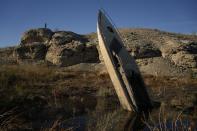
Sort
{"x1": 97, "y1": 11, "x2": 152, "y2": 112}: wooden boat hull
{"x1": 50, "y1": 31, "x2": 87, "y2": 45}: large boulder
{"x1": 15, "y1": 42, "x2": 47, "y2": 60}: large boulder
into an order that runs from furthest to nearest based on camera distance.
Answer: {"x1": 15, "y1": 42, "x2": 47, "y2": 60}: large boulder
{"x1": 50, "y1": 31, "x2": 87, "y2": 45}: large boulder
{"x1": 97, "y1": 11, "x2": 152, "y2": 112}: wooden boat hull

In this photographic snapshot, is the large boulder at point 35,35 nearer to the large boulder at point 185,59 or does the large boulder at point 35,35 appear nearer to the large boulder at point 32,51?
Result: the large boulder at point 32,51

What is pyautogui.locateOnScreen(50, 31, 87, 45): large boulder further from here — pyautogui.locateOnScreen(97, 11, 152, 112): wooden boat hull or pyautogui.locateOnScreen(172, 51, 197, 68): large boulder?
pyautogui.locateOnScreen(97, 11, 152, 112): wooden boat hull

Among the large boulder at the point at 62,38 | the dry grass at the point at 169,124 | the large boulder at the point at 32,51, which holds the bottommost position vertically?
the dry grass at the point at 169,124

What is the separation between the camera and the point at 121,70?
11.8 meters

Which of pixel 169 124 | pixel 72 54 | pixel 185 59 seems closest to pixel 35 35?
pixel 72 54

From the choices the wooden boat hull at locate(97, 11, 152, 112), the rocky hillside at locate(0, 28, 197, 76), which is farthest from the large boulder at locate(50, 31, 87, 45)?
the wooden boat hull at locate(97, 11, 152, 112)

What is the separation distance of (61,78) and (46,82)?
1908mm

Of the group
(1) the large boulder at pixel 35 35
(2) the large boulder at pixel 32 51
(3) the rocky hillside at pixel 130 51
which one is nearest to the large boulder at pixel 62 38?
(3) the rocky hillside at pixel 130 51

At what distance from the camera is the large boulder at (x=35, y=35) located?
3136 cm

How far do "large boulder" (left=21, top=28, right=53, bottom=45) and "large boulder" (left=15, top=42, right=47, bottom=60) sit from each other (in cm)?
198

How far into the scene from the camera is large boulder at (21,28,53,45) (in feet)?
103

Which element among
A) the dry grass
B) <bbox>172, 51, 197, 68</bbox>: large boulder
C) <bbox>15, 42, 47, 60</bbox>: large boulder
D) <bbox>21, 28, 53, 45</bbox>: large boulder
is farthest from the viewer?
<bbox>21, 28, 53, 45</bbox>: large boulder

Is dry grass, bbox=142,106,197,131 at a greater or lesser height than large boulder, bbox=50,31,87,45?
lesser

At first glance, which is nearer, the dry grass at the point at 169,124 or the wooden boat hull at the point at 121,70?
the dry grass at the point at 169,124
